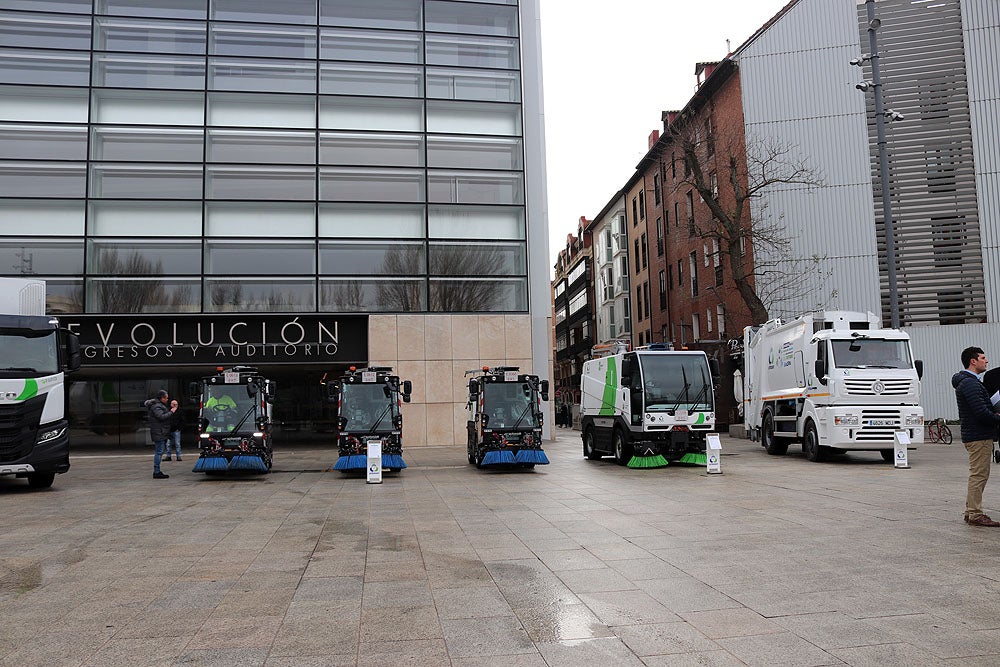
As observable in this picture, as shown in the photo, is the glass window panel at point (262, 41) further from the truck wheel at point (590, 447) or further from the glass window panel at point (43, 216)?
the truck wheel at point (590, 447)

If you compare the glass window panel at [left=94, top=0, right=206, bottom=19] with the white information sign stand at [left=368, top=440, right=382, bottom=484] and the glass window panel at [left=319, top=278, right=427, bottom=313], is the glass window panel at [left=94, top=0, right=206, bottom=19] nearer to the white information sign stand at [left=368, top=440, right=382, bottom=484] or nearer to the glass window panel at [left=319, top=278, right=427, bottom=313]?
the glass window panel at [left=319, top=278, right=427, bottom=313]

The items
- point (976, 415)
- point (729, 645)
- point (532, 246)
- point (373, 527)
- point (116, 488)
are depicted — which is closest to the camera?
point (729, 645)

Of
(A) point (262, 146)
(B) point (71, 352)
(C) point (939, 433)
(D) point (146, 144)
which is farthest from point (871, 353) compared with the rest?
(D) point (146, 144)

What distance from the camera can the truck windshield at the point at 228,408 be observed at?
18750 millimetres

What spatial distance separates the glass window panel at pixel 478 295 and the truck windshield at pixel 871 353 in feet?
47.1

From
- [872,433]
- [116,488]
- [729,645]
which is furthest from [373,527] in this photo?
[872,433]

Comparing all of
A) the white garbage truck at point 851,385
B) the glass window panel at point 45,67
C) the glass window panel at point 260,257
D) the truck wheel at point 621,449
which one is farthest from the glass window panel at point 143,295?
the white garbage truck at point 851,385

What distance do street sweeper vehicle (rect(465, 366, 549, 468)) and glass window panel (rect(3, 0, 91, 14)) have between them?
23204 millimetres

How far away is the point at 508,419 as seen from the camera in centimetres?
1989

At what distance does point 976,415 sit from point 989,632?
4524mm

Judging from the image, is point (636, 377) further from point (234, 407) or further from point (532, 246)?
point (532, 246)

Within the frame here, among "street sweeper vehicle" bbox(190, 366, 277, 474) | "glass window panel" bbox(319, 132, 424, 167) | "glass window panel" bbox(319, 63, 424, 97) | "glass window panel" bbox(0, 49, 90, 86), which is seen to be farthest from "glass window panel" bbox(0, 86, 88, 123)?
"street sweeper vehicle" bbox(190, 366, 277, 474)

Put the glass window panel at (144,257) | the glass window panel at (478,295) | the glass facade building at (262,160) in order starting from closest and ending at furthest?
the glass window panel at (144,257) → the glass facade building at (262,160) → the glass window panel at (478,295)

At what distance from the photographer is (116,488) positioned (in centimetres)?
1706
